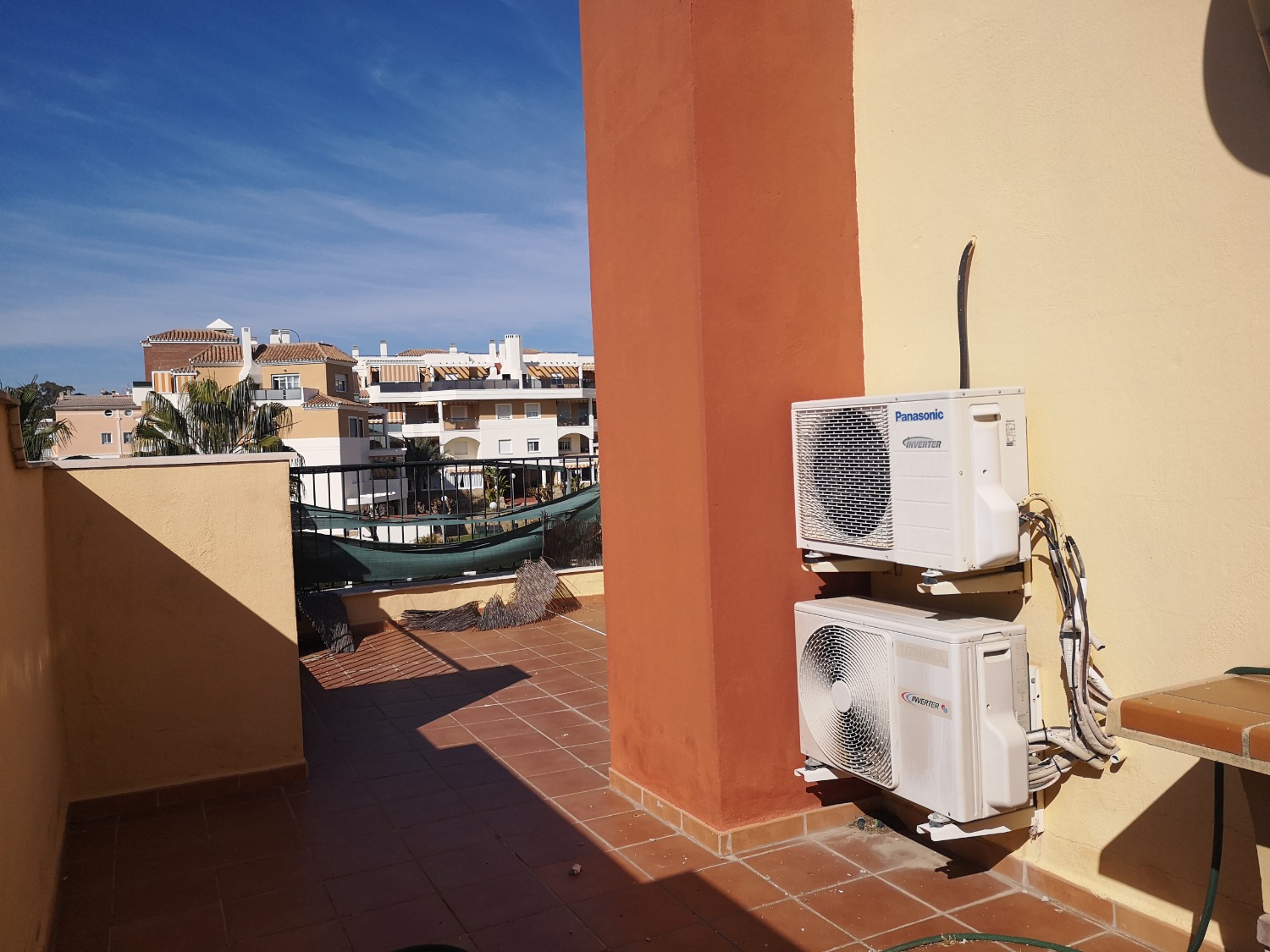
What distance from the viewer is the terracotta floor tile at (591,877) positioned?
3.11 metres

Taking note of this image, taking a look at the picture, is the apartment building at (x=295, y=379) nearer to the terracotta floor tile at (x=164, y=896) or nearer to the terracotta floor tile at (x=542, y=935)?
the terracotta floor tile at (x=164, y=896)

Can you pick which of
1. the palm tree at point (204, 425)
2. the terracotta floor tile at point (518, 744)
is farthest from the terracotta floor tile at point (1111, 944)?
the palm tree at point (204, 425)

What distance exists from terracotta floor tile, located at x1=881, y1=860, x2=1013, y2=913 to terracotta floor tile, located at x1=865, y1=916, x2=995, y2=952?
0.09m

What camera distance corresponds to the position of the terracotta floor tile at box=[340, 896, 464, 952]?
2.83m

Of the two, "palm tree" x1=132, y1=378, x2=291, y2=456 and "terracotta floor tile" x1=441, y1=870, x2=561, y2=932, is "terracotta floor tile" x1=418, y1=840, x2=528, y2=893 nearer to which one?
"terracotta floor tile" x1=441, y1=870, x2=561, y2=932

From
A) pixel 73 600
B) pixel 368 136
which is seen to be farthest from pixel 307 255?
pixel 73 600

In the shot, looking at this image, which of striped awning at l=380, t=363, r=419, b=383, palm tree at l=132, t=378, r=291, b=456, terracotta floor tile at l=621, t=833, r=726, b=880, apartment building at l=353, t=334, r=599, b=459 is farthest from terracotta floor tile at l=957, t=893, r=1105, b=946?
striped awning at l=380, t=363, r=419, b=383

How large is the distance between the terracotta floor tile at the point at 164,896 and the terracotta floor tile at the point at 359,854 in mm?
386

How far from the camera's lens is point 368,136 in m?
23.1

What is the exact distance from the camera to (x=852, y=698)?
2.98 meters

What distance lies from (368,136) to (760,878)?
2366 cm

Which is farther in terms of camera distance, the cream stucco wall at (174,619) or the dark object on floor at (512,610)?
the dark object on floor at (512,610)

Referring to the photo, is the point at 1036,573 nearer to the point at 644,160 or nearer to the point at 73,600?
the point at 644,160

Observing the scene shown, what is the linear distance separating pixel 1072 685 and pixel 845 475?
93 cm
